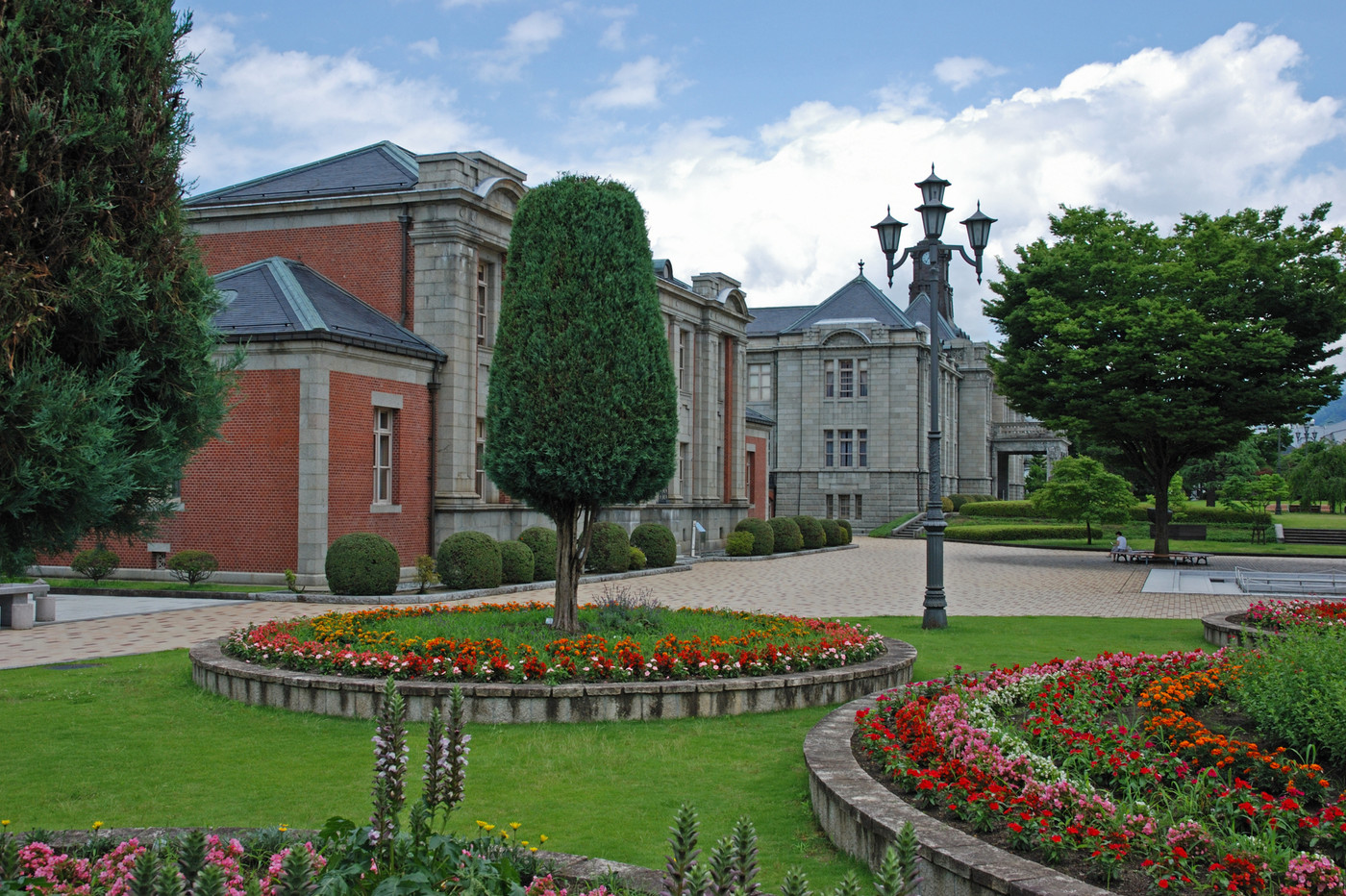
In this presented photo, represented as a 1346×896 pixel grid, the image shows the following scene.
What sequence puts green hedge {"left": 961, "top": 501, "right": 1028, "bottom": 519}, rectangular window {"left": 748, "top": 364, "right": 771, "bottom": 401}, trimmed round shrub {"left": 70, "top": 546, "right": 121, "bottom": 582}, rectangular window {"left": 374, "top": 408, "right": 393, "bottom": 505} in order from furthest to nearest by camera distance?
rectangular window {"left": 748, "top": 364, "right": 771, "bottom": 401}, green hedge {"left": 961, "top": 501, "right": 1028, "bottom": 519}, rectangular window {"left": 374, "top": 408, "right": 393, "bottom": 505}, trimmed round shrub {"left": 70, "top": 546, "right": 121, "bottom": 582}

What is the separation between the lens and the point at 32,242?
586cm

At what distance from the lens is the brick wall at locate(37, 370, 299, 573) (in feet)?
70.4

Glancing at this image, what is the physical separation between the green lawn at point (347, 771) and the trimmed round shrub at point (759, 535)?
26.8 meters

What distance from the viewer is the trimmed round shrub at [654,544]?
3009 cm

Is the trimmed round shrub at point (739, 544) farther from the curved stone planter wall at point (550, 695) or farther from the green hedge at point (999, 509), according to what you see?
the green hedge at point (999, 509)

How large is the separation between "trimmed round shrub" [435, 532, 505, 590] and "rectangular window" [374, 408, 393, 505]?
218 centimetres

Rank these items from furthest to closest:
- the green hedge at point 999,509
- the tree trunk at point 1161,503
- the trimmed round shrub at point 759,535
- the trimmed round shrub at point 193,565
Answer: the green hedge at point 999,509 < the trimmed round shrub at point 759,535 < the tree trunk at point 1161,503 < the trimmed round shrub at point 193,565

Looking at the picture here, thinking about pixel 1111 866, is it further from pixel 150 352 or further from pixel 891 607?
pixel 891 607

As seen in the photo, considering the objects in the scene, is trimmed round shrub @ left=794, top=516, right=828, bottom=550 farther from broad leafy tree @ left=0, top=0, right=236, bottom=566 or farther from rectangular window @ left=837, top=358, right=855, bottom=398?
broad leafy tree @ left=0, top=0, right=236, bottom=566

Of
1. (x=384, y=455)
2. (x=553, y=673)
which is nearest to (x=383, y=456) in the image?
→ (x=384, y=455)

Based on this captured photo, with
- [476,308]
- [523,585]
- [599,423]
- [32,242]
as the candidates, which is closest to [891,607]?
[523,585]

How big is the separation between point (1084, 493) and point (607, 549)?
78.0 feet

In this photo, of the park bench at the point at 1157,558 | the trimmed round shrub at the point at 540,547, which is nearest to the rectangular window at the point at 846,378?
the park bench at the point at 1157,558

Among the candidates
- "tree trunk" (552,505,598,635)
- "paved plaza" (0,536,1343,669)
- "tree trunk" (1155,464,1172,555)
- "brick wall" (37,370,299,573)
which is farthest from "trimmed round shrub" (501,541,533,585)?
"tree trunk" (1155,464,1172,555)
